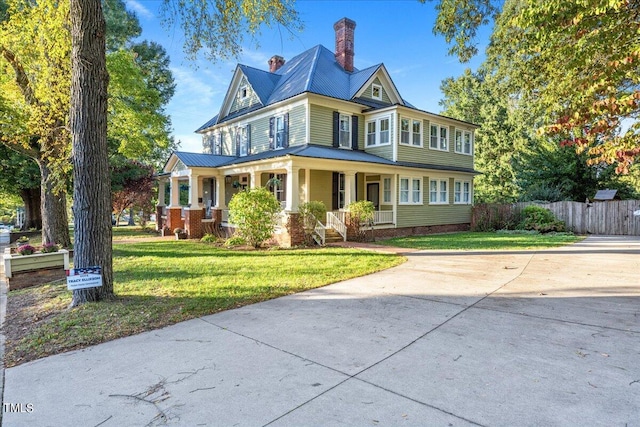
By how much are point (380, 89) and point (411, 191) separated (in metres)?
5.73

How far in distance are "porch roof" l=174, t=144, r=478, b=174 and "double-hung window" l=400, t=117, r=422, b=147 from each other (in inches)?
45.6

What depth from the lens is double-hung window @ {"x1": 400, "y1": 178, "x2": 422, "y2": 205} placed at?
58.2ft

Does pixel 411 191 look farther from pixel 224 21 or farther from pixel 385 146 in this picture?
pixel 224 21

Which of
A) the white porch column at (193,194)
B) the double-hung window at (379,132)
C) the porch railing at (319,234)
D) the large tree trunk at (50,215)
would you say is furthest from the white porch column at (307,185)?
the large tree trunk at (50,215)

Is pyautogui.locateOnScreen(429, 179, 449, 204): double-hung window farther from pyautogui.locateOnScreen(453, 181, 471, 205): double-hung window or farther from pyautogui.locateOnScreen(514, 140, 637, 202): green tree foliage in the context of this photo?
pyautogui.locateOnScreen(514, 140, 637, 202): green tree foliage

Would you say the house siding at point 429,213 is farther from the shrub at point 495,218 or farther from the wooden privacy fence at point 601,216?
the wooden privacy fence at point 601,216

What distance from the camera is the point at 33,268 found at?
820cm

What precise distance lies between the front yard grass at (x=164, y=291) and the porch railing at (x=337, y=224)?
316 centimetres

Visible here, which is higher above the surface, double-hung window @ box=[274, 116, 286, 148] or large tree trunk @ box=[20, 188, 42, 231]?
double-hung window @ box=[274, 116, 286, 148]

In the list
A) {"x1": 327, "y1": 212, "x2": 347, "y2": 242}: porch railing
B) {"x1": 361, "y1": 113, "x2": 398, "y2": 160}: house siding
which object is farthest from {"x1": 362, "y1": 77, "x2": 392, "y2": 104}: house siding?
{"x1": 327, "y1": 212, "x2": 347, "y2": 242}: porch railing

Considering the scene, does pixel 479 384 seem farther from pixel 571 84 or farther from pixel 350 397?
pixel 571 84

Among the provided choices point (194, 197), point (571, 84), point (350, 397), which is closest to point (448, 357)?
point (350, 397)

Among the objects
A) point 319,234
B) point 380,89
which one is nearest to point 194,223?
point 319,234

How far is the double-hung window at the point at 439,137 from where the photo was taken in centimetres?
1930
